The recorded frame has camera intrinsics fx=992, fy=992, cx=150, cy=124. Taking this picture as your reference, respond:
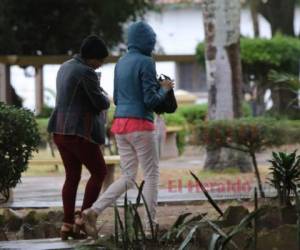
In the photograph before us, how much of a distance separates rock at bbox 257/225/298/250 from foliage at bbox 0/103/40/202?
3332mm

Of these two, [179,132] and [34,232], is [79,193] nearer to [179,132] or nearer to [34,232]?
[34,232]

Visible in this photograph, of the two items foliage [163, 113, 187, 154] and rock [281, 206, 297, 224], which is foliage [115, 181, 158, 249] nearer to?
rock [281, 206, 297, 224]

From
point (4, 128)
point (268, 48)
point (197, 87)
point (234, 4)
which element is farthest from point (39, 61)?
point (197, 87)

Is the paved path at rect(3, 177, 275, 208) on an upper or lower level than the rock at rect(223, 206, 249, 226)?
lower

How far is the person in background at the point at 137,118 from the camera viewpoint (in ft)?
28.1

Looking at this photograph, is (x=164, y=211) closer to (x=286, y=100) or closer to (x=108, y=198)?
(x=108, y=198)

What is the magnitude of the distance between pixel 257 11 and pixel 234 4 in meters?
22.7

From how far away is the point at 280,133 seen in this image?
1256 cm

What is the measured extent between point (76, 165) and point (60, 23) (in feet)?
67.0

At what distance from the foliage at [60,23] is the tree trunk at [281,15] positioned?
861cm

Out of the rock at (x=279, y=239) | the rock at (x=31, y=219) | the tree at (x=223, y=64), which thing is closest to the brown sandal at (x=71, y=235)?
the rock at (x=31, y=219)

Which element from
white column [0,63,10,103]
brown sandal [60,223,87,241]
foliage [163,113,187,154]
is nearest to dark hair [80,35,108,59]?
brown sandal [60,223,87,241]

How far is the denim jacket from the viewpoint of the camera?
8641 mm

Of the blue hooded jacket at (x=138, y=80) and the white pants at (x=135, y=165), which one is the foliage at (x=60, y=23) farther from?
the white pants at (x=135, y=165)
